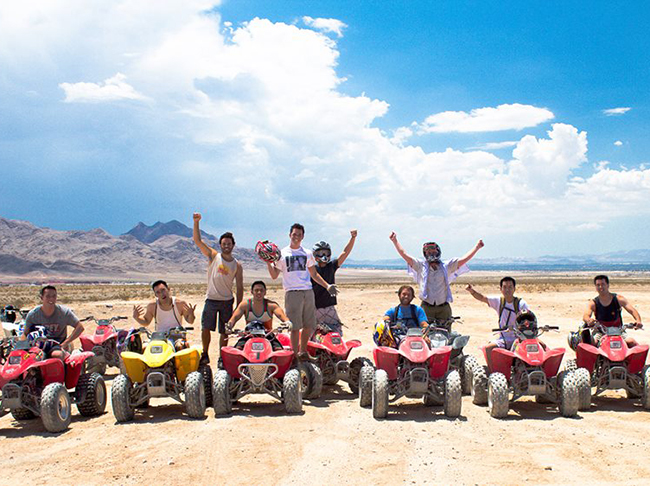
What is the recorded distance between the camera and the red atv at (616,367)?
793cm

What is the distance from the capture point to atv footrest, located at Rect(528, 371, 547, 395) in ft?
24.4

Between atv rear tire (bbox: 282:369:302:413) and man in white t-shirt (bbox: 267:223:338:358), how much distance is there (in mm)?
1111

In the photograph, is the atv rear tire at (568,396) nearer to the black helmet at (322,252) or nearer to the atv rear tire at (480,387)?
the atv rear tire at (480,387)

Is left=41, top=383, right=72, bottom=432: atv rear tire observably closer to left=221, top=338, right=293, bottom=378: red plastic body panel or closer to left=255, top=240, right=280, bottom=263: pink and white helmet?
left=221, top=338, right=293, bottom=378: red plastic body panel

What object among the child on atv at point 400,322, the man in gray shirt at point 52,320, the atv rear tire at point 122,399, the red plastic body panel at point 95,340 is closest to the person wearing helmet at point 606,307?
the child on atv at point 400,322

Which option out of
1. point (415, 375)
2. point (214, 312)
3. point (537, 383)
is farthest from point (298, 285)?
point (537, 383)

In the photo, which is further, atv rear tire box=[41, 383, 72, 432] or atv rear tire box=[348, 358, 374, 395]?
atv rear tire box=[348, 358, 374, 395]

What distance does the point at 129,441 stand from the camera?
22.2 feet

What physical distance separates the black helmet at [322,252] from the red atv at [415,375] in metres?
2.26

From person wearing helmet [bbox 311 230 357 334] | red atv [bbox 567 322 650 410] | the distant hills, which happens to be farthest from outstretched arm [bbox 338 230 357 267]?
the distant hills

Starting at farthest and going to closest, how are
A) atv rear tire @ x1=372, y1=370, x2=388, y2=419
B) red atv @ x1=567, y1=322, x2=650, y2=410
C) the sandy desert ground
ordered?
red atv @ x1=567, y1=322, x2=650, y2=410 → atv rear tire @ x1=372, y1=370, x2=388, y2=419 → the sandy desert ground

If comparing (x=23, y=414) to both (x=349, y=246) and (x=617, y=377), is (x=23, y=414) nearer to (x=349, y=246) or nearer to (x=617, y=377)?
(x=349, y=246)

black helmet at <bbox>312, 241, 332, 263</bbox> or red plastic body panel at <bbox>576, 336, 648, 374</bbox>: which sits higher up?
black helmet at <bbox>312, 241, 332, 263</bbox>

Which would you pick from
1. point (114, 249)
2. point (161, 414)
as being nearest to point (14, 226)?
point (114, 249)
